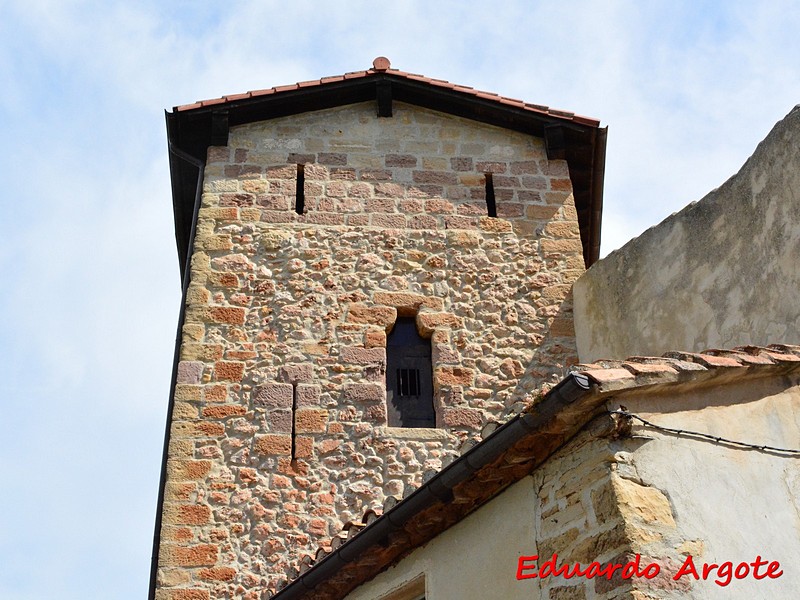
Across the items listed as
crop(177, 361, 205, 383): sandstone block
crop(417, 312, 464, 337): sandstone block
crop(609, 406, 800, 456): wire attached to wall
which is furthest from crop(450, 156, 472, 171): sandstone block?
crop(609, 406, 800, 456): wire attached to wall

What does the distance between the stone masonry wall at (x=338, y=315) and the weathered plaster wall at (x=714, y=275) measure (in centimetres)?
39

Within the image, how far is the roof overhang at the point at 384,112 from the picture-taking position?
8891 mm

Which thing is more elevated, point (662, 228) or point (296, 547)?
point (662, 228)

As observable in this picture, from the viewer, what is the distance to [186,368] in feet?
24.5

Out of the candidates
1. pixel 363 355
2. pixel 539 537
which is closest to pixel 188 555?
pixel 363 355

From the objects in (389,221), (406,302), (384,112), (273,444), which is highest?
(384,112)

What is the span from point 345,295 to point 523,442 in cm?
392

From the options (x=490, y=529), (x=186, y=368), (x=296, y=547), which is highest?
(x=186, y=368)

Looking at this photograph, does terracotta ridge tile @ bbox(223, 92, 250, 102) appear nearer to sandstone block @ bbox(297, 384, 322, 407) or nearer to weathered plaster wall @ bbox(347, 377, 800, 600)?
sandstone block @ bbox(297, 384, 322, 407)

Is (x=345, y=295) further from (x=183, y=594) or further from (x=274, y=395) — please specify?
(x=183, y=594)

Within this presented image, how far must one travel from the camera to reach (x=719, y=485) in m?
4.03

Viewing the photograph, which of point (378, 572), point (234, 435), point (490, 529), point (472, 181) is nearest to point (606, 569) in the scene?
point (490, 529)

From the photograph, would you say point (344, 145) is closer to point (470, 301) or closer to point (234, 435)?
point (470, 301)

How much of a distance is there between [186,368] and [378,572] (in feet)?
9.17
